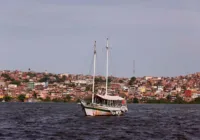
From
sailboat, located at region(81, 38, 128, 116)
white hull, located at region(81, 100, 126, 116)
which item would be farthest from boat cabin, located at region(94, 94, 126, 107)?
white hull, located at region(81, 100, 126, 116)

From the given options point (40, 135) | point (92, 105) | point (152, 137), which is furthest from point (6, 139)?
point (92, 105)

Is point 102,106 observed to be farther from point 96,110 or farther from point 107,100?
point 107,100

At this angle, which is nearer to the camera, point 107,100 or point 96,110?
point 96,110

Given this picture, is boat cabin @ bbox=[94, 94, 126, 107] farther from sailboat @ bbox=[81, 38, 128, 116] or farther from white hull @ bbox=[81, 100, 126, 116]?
white hull @ bbox=[81, 100, 126, 116]

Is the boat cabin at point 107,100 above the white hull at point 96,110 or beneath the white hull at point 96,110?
above

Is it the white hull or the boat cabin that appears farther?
the boat cabin

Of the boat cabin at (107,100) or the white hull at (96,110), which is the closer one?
the white hull at (96,110)

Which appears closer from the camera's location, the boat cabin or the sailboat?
the sailboat

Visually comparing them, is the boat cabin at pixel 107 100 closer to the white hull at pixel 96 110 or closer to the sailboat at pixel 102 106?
the sailboat at pixel 102 106

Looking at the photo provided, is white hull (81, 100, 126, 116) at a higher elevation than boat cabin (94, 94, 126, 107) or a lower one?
lower

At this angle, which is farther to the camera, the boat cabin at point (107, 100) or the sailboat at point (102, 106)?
the boat cabin at point (107, 100)

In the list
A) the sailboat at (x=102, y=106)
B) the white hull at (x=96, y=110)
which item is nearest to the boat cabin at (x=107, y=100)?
the sailboat at (x=102, y=106)

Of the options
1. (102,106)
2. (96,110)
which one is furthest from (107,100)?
(96,110)

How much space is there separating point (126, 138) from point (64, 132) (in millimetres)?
7226
